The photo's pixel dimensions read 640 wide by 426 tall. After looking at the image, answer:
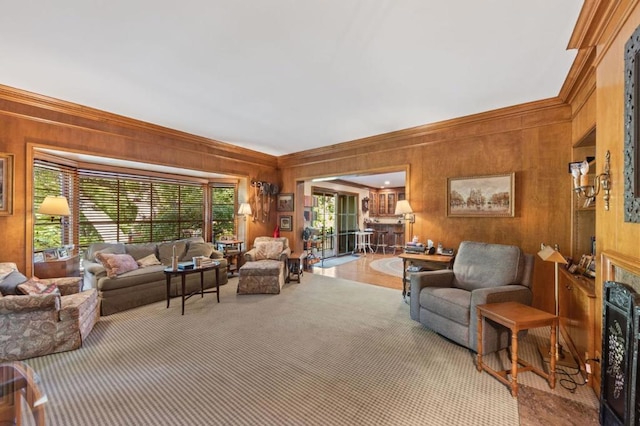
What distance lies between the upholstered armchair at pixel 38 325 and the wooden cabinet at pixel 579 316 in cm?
460

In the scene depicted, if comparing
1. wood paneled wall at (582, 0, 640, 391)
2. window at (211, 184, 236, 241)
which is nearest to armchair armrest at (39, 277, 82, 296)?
window at (211, 184, 236, 241)

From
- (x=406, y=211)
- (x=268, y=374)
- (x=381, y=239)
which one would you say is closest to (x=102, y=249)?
(x=268, y=374)

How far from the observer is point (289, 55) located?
244 cm

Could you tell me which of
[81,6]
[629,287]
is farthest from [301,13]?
[629,287]

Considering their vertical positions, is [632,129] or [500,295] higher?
[632,129]

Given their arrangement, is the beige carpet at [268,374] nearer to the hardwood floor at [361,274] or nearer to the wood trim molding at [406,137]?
the hardwood floor at [361,274]

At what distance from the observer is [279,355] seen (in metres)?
2.54

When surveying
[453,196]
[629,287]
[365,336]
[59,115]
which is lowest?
[365,336]

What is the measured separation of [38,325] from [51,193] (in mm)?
2599

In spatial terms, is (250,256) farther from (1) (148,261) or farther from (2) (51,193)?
(2) (51,193)

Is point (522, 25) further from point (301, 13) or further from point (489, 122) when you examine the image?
point (489, 122)

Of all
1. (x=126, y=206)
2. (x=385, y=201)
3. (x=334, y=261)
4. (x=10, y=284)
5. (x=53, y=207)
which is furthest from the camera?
(x=385, y=201)

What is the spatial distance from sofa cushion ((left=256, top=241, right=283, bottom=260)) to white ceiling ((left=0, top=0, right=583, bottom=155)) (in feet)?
8.38

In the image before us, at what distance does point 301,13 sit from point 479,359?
10.3ft
